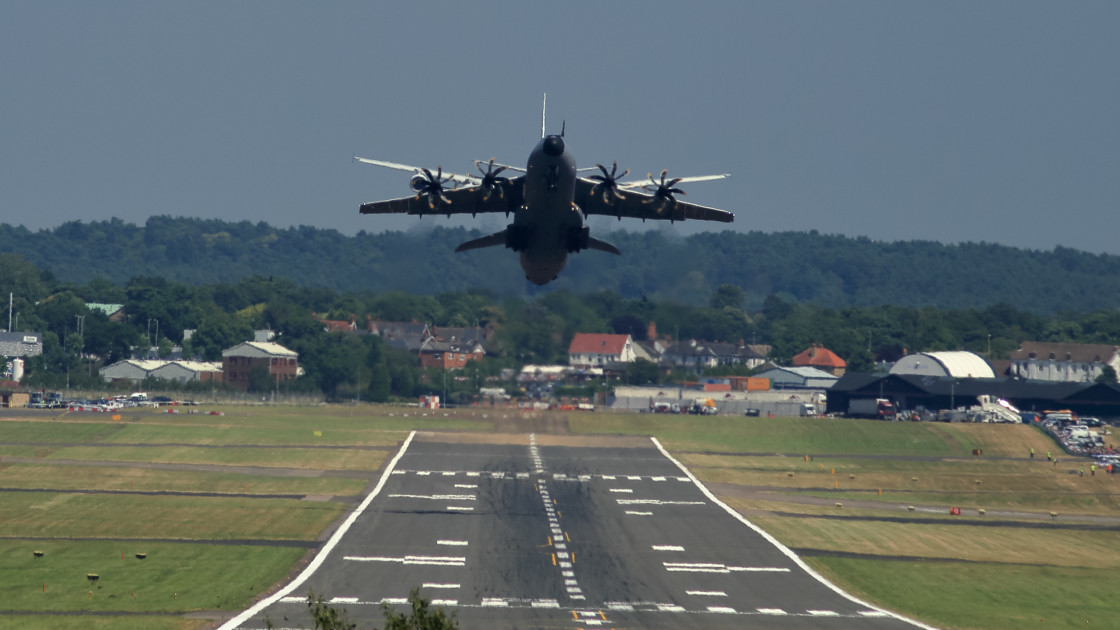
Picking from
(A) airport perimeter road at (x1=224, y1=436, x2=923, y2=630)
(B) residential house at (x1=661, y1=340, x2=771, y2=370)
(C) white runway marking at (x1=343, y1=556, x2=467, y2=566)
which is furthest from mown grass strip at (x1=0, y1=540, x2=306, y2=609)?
(B) residential house at (x1=661, y1=340, x2=771, y2=370)

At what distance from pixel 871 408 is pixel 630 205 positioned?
114m

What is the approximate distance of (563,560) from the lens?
64.4 m

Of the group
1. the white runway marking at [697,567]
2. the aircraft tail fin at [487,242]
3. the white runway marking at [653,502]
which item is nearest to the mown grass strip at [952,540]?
the white runway marking at [653,502]

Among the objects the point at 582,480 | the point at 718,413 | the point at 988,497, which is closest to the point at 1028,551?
the point at 988,497

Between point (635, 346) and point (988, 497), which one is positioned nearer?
point (988, 497)

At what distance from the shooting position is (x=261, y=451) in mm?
111000

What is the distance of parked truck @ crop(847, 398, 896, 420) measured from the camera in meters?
159

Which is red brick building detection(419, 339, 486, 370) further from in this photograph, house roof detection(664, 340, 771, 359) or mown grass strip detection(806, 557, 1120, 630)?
mown grass strip detection(806, 557, 1120, 630)

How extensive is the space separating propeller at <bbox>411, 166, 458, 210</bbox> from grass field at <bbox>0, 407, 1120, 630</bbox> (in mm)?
19189

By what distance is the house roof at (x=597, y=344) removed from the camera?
326 ft

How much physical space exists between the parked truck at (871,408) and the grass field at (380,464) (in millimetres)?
18522

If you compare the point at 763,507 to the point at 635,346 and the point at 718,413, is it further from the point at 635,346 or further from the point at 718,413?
the point at 718,413

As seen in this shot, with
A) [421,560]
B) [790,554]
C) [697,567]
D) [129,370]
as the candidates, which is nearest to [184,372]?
[129,370]

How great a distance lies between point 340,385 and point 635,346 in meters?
48.2
